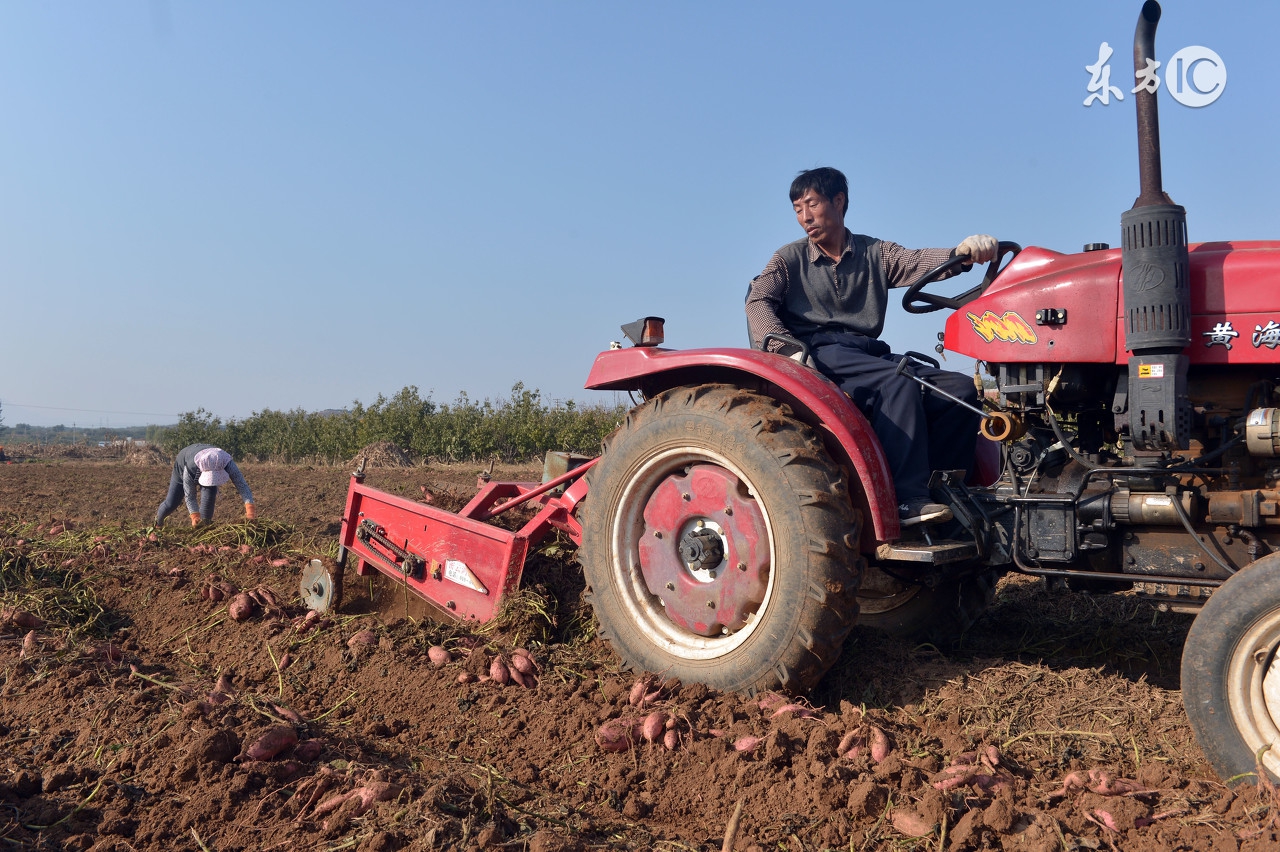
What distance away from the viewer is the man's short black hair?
150 inches

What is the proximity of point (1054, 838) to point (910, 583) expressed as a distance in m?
1.59

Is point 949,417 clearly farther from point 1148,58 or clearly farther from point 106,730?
point 106,730

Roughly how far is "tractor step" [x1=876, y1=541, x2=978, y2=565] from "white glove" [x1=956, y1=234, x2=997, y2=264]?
121 cm

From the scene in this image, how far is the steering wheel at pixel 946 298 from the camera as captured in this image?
3518 mm

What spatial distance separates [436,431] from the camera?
25.8 m

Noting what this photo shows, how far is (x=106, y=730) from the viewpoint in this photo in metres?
2.95

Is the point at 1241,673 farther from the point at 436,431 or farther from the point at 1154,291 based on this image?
the point at 436,431

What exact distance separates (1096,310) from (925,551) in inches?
38.4

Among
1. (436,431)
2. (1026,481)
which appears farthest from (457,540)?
(436,431)

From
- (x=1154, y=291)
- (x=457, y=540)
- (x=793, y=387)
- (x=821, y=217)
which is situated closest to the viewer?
(x=1154, y=291)

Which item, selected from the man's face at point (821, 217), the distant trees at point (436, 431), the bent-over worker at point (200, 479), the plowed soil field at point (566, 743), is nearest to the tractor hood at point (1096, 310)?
the man's face at point (821, 217)

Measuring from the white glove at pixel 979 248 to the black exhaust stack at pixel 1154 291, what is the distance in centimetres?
77

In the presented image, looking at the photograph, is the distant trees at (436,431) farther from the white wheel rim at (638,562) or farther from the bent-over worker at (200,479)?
the white wheel rim at (638,562)

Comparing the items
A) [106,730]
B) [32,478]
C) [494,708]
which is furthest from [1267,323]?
[32,478]
